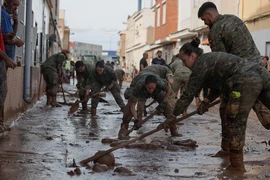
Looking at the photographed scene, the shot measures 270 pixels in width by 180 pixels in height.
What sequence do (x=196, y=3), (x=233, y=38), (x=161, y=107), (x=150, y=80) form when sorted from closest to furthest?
(x=233, y=38) < (x=150, y=80) < (x=161, y=107) < (x=196, y=3)

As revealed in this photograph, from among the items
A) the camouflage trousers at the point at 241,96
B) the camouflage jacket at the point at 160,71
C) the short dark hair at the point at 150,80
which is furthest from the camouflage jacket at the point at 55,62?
the camouflage trousers at the point at 241,96

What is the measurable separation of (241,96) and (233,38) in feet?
4.12

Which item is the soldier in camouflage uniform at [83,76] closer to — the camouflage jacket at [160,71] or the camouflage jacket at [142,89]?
the camouflage jacket at [160,71]

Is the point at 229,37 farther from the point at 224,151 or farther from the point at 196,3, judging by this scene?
the point at 196,3

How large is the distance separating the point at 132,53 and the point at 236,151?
6332cm

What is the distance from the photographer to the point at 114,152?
7.05 metres

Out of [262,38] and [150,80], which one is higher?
[262,38]

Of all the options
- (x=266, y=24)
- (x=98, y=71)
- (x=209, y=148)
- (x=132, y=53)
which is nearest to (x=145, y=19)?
(x=132, y=53)

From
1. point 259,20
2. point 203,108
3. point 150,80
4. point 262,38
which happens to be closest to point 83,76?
point 150,80

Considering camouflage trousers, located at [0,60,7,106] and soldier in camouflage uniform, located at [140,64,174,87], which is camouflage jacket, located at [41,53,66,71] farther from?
camouflage trousers, located at [0,60,7,106]

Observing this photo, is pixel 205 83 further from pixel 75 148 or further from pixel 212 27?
pixel 75 148

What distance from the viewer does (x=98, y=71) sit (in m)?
12.3

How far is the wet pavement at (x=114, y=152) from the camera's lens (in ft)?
18.5

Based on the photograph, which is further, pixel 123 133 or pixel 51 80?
pixel 51 80
